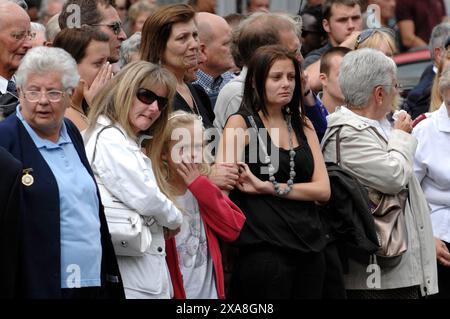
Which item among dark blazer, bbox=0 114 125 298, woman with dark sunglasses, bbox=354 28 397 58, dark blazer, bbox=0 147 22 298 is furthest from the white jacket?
woman with dark sunglasses, bbox=354 28 397 58

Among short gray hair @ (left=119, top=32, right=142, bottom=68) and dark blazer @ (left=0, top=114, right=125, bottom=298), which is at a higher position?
short gray hair @ (left=119, top=32, right=142, bottom=68)

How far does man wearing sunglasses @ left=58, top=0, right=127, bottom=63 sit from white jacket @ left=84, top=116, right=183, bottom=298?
73.1 inches

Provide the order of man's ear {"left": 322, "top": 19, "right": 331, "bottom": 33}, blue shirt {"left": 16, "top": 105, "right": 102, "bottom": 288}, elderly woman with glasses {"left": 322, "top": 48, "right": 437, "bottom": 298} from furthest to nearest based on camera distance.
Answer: man's ear {"left": 322, "top": 19, "right": 331, "bottom": 33} → elderly woman with glasses {"left": 322, "top": 48, "right": 437, "bottom": 298} → blue shirt {"left": 16, "top": 105, "right": 102, "bottom": 288}

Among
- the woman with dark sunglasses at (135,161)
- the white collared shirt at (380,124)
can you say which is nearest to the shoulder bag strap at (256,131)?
the woman with dark sunglasses at (135,161)

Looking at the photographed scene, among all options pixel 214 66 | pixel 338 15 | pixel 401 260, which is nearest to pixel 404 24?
pixel 338 15

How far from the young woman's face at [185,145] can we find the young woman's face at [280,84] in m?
0.60

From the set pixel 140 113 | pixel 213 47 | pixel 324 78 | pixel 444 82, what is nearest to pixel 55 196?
pixel 140 113

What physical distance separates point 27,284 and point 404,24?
10580mm

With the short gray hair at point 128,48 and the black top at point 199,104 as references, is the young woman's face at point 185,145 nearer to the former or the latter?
the black top at point 199,104

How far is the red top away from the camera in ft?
24.3

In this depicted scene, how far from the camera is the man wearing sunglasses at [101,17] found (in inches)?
350

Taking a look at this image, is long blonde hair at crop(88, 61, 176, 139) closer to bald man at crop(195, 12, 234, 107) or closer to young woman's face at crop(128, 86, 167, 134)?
young woman's face at crop(128, 86, 167, 134)

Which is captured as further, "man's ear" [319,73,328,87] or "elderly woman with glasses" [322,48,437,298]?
"man's ear" [319,73,328,87]

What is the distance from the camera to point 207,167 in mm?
7641
